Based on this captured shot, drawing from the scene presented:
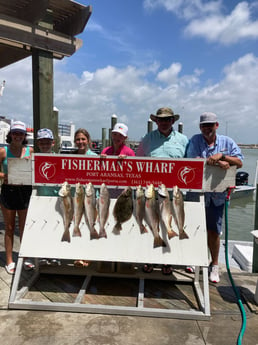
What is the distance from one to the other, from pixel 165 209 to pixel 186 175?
49cm

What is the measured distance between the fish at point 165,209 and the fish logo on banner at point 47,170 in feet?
4.22

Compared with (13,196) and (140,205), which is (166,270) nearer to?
(140,205)

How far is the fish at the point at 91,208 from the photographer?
302 cm

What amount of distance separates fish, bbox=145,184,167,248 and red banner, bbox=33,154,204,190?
0.27 m

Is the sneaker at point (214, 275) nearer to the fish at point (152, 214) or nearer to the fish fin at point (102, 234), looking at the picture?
the fish at point (152, 214)

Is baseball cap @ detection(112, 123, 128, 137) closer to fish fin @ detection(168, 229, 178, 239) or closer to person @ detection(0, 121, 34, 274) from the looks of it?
person @ detection(0, 121, 34, 274)

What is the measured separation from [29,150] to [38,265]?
1552mm

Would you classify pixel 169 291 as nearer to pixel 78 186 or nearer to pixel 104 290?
pixel 104 290

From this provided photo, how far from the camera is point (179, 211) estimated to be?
2980 mm

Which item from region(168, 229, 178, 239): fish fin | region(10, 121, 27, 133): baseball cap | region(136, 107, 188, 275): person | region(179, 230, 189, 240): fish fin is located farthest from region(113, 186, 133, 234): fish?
region(10, 121, 27, 133): baseball cap

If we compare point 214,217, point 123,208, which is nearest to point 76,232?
point 123,208

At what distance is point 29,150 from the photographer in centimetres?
374

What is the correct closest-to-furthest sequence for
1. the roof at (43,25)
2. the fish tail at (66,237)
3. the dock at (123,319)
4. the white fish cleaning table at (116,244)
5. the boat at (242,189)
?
the dock at (123,319)
the white fish cleaning table at (116,244)
the fish tail at (66,237)
the roof at (43,25)
the boat at (242,189)

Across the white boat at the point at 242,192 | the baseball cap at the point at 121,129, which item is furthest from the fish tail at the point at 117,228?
the white boat at the point at 242,192
